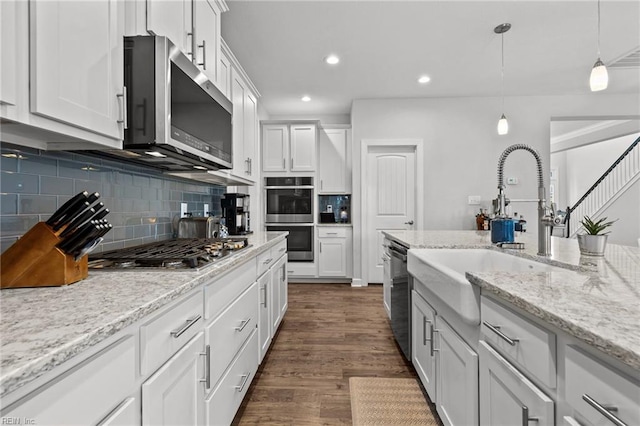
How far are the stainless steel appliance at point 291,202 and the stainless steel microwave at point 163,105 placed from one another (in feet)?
10.1

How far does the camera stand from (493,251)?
1929 millimetres

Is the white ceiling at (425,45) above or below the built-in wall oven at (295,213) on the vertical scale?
above

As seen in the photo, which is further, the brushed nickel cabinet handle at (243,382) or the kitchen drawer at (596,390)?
the brushed nickel cabinet handle at (243,382)

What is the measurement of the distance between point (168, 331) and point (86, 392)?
302 millimetres

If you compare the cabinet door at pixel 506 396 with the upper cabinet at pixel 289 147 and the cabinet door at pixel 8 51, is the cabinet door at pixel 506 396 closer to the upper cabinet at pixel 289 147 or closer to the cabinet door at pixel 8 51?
the cabinet door at pixel 8 51

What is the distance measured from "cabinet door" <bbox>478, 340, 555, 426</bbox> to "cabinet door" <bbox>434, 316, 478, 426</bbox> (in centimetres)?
5

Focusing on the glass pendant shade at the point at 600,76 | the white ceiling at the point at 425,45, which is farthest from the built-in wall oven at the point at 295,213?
the glass pendant shade at the point at 600,76

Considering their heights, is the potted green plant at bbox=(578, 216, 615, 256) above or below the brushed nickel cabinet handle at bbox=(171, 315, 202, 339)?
above

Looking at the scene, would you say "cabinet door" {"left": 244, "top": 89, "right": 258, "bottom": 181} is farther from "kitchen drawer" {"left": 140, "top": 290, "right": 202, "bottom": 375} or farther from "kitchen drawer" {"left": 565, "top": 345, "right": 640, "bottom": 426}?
"kitchen drawer" {"left": 565, "top": 345, "right": 640, "bottom": 426}

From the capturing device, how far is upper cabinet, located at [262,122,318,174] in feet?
15.8

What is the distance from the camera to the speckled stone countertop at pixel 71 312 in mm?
498

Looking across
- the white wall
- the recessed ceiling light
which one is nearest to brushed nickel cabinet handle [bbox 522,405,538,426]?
the recessed ceiling light

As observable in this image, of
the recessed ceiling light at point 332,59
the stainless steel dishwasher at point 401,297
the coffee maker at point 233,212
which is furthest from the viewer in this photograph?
the recessed ceiling light at point 332,59

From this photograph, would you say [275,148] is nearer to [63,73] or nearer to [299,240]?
[299,240]
